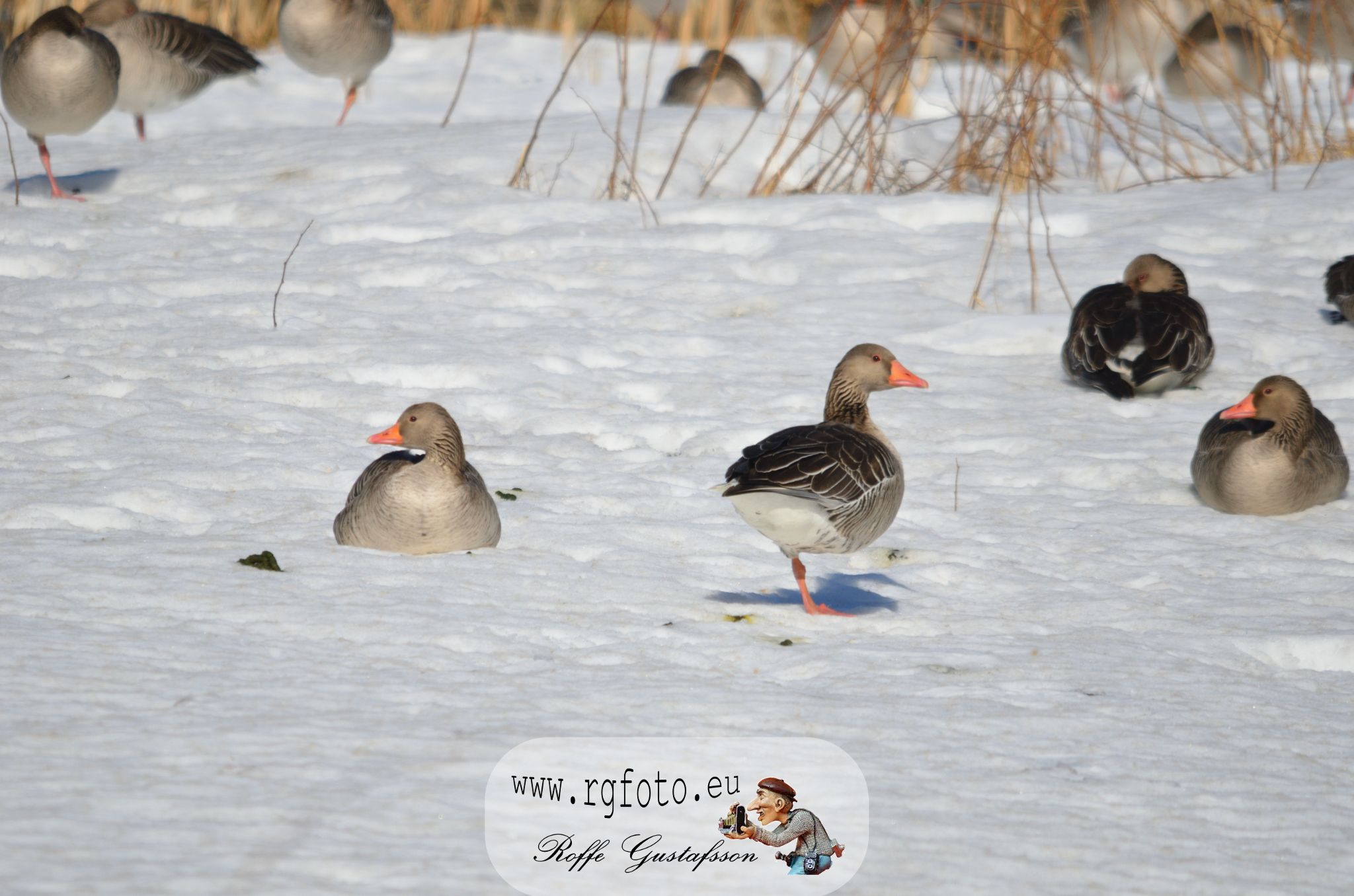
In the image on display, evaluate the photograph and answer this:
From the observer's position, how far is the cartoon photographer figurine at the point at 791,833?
3293 millimetres

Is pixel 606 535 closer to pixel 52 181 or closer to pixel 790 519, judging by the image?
pixel 790 519

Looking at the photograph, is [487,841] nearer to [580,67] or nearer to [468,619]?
[468,619]

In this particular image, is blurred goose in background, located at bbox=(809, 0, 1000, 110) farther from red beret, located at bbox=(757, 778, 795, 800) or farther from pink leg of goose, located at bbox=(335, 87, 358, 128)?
red beret, located at bbox=(757, 778, 795, 800)

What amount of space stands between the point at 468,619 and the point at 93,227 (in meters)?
5.85

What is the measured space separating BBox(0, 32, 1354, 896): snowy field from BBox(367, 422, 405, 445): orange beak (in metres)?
0.47

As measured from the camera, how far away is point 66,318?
7.79 meters

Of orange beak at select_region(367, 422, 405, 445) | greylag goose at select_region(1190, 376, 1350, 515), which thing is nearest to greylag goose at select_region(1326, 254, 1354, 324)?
greylag goose at select_region(1190, 376, 1350, 515)

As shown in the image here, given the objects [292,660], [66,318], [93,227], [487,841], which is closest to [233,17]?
[93,227]

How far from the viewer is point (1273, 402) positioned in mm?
6539

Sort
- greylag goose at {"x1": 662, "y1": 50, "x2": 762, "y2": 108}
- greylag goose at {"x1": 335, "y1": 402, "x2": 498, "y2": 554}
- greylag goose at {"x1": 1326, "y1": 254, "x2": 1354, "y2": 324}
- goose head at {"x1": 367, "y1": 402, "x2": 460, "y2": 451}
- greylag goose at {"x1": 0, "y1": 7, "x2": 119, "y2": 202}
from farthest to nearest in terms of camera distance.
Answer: greylag goose at {"x1": 662, "y1": 50, "x2": 762, "y2": 108}, greylag goose at {"x1": 0, "y1": 7, "x2": 119, "y2": 202}, greylag goose at {"x1": 1326, "y1": 254, "x2": 1354, "y2": 324}, goose head at {"x1": 367, "y1": 402, "x2": 460, "y2": 451}, greylag goose at {"x1": 335, "y1": 402, "x2": 498, "y2": 554}

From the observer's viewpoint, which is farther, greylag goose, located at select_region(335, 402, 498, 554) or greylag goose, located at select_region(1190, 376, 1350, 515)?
greylag goose, located at select_region(1190, 376, 1350, 515)

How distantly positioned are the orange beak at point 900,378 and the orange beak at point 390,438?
2067mm

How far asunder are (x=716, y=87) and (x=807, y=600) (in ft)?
32.3

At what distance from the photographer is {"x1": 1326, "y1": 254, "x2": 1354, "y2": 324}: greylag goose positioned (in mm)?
8125
